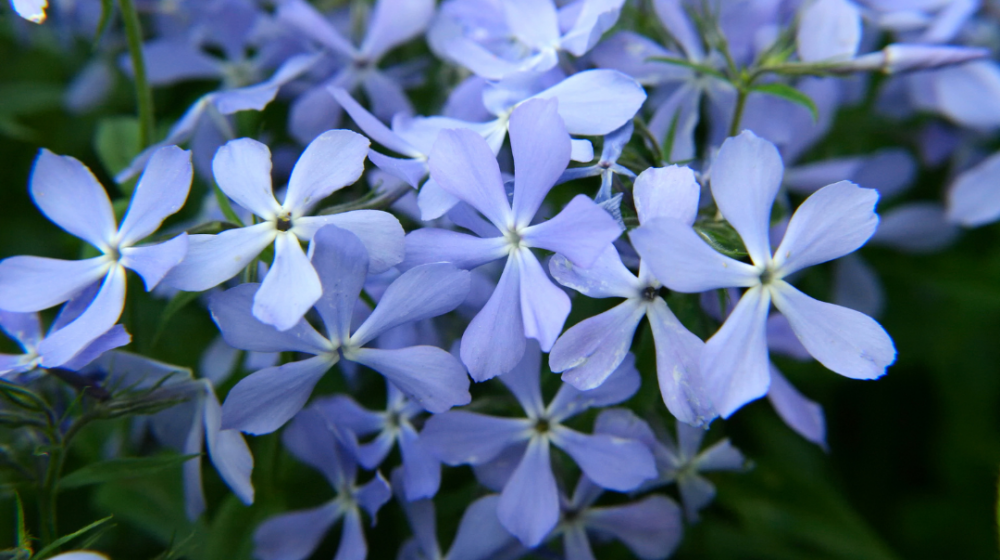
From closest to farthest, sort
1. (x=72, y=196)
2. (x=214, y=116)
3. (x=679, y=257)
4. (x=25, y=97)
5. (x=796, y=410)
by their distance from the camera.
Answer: (x=679, y=257) → (x=72, y=196) → (x=796, y=410) → (x=214, y=116) → (x=25, y=97)

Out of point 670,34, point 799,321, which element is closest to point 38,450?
point 799,321

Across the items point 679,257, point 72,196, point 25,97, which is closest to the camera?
point 679,257

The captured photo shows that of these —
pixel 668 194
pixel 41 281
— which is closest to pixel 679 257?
pixel 668 194

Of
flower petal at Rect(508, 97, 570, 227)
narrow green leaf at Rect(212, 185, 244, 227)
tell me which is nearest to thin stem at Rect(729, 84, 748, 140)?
Answer: flower petal at Rect(508, 97, 570, 227)

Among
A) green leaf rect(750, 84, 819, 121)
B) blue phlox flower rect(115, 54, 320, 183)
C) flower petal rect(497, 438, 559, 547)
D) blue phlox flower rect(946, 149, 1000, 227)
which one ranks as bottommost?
flower petal rect(497, 438, 559, 547)

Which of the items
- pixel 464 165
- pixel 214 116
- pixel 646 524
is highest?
pixel 214 116

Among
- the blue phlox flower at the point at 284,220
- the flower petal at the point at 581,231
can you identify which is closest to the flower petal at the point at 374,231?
the blue phlox flower at the point at 284,220

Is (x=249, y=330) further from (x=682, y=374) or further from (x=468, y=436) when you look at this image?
(x=682, y=374)

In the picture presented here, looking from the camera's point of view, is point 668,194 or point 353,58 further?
point 353,58

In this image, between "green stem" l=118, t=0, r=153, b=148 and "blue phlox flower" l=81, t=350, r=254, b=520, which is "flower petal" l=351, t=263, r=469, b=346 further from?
"green stem" l=118, t=0, r=153, b=148
